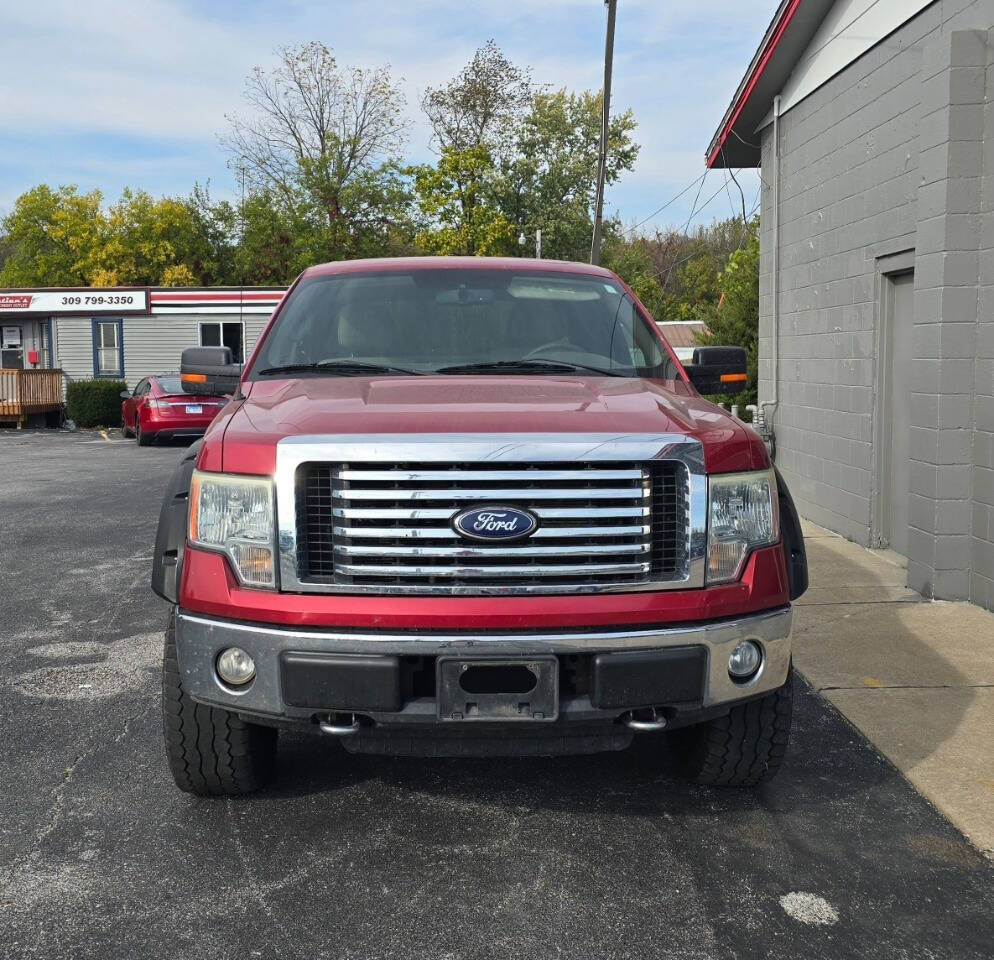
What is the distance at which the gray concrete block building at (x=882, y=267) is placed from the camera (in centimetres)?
663

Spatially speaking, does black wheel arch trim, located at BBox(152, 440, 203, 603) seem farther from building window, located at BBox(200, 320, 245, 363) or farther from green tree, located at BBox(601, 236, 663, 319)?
green tree, located at BBox(601, 236, 663, 319)

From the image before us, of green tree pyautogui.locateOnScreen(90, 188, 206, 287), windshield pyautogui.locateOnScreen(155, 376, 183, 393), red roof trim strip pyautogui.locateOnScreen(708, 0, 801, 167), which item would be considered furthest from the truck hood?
green tree pyautogui.locateOnScreen(90, 188, 206, 287)

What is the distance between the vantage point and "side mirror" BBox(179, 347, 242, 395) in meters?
5.19

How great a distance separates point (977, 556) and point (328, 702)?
4834mm

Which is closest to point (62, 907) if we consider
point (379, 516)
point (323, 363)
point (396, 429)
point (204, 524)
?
point (204, 524)

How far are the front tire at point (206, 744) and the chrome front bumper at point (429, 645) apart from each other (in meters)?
0.25

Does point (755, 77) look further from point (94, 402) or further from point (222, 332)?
point (222, 332)

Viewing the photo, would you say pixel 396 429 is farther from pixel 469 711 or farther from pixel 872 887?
pixel 872 887

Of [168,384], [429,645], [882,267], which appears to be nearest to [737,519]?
[429,645]

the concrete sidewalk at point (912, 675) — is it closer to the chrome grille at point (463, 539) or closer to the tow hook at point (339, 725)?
the chrome grille at point (463, 539)

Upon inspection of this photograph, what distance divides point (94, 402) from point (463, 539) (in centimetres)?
2771

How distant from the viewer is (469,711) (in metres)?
3.19

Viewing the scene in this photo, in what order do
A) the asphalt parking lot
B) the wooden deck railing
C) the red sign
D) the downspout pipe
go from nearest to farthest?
the asphalt parking lot
the downspout pipe
the wooden deck railing
the red sign

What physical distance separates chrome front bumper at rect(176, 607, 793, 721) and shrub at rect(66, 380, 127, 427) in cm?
2715
